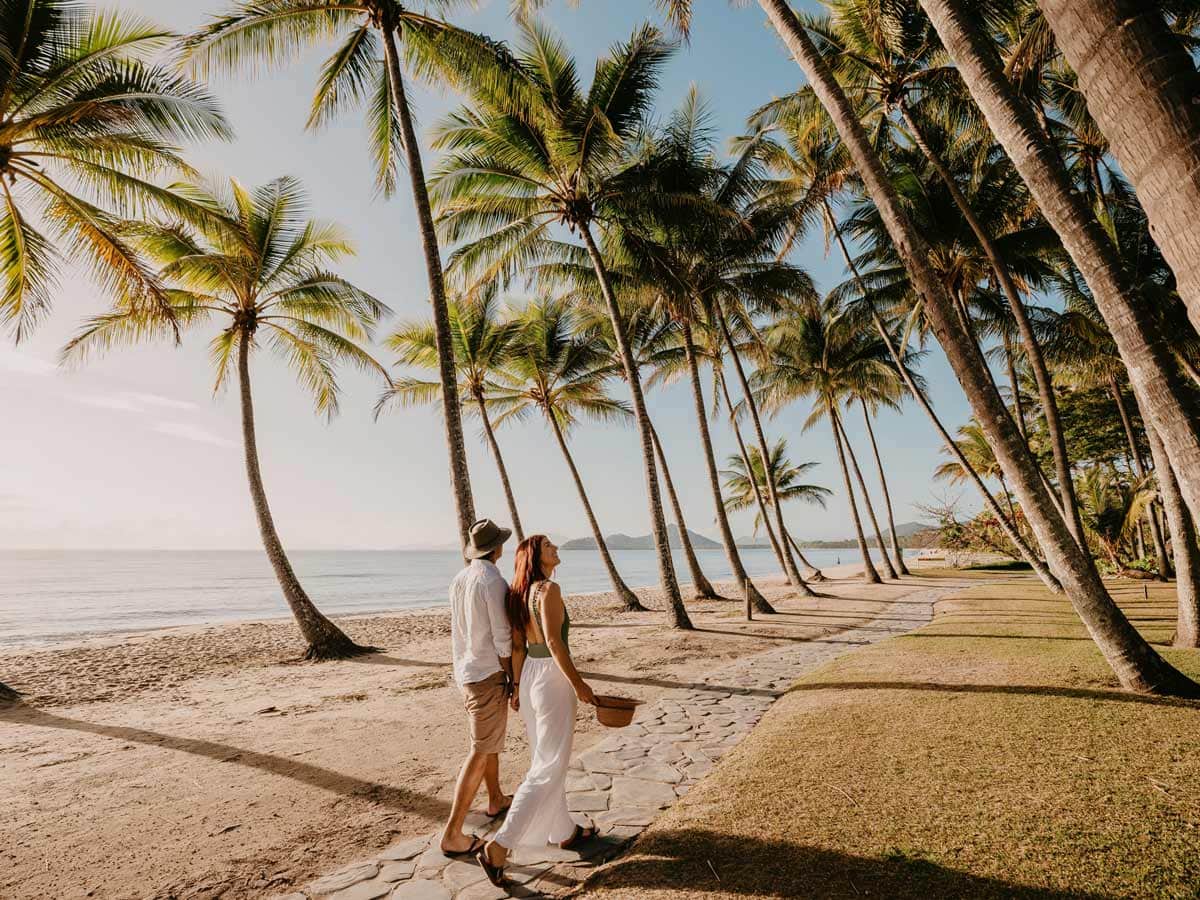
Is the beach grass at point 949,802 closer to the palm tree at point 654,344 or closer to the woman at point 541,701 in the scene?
the woman at point 541,701

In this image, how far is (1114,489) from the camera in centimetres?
2384

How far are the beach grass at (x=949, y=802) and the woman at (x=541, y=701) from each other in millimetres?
416

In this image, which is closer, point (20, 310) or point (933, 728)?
point (933, 728)

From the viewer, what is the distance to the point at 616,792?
3.93 metres

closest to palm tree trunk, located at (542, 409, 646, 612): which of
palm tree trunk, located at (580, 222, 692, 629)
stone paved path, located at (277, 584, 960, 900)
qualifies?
palm tree trunk, located at (580, 222, 692, 629)

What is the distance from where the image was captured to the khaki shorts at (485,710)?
3156 mm

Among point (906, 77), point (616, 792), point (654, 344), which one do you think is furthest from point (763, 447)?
point (616, 792)

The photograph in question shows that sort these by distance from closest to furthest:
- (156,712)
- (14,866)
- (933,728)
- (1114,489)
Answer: (14,866) → (933,728) → (156,712) → (1114,489)

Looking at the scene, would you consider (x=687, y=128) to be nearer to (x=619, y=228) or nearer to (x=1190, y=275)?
(x=619, y=228)

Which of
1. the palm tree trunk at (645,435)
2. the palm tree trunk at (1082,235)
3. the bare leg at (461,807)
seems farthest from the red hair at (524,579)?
the palm tree trunk at (645,435)

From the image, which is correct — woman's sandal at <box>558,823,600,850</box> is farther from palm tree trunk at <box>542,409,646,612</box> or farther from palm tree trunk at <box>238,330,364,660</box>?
palm tree trunk at <box>542,409,646,612</box>

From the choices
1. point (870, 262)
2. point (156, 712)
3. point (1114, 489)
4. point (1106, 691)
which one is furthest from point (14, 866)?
point (1114, 489)

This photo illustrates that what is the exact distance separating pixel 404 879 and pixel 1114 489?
102 feet

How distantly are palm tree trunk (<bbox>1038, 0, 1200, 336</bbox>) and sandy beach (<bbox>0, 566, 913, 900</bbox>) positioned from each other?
4.75 m
